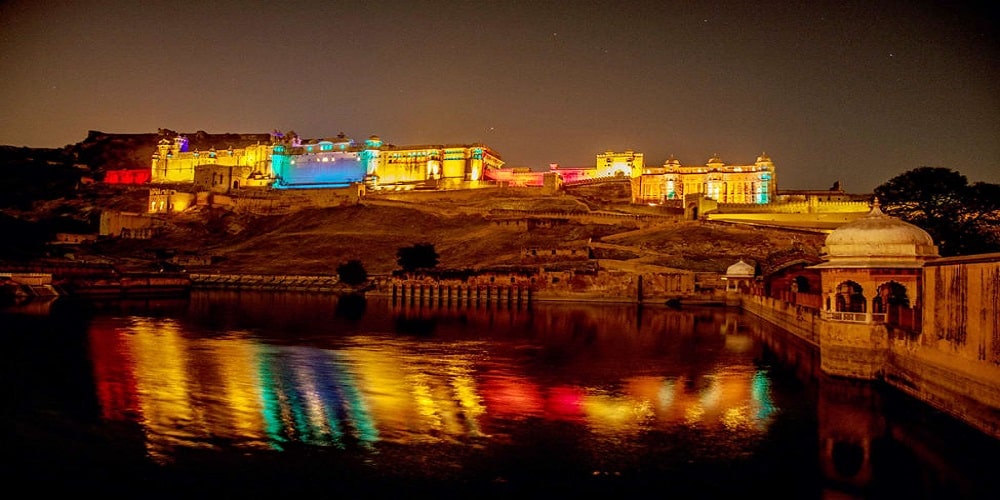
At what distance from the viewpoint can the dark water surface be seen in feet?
35.1

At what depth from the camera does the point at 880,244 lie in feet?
59.0

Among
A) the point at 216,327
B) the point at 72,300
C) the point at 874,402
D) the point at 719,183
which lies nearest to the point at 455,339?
the point at 216,327

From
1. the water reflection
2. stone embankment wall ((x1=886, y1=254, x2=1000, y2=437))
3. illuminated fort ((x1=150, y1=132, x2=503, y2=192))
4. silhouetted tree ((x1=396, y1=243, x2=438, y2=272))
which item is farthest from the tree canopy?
illuminated fort ((x1=150, y1=132, x2=503, y2=192))

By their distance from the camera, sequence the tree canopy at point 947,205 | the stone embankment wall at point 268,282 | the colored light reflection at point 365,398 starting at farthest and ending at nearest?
1. the stone embankment wall at point 268,282
2. the tree canopy at point 947,205
3. the colored light reflection at point 365,398

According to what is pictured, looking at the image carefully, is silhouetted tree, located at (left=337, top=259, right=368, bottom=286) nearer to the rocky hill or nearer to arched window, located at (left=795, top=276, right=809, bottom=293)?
the rocky hill

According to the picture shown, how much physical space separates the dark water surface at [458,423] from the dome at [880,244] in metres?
3.29

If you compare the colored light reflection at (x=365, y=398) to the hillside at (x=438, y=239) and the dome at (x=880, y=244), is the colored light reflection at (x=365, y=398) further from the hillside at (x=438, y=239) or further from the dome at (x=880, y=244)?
the hillside at (x=438, y=239)

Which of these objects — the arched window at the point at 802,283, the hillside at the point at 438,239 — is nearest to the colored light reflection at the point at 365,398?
the arched window at the point at 802,283

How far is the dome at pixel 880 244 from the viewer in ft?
58.1

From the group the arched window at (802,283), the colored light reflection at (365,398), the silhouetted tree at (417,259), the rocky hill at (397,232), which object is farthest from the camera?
the rocky hill at (397,232)

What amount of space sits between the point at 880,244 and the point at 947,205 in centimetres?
1969

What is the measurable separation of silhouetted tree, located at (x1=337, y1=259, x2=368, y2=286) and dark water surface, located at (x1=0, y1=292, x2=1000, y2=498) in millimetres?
29445

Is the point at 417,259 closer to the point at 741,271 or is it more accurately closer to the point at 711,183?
the point at 741,271

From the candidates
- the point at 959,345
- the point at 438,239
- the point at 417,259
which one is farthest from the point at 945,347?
the point at 438,239
